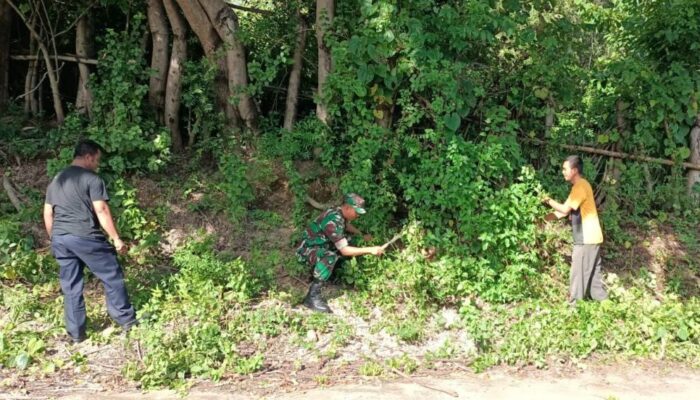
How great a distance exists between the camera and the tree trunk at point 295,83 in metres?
7.57

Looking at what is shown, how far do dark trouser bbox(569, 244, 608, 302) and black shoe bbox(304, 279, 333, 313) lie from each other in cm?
247

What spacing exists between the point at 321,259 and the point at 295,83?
2999 millimetres

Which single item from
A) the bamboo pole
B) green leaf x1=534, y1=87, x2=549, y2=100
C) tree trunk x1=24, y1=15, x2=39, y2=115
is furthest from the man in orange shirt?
tree trunk x1=24, y1=15, x2=39, y2=115

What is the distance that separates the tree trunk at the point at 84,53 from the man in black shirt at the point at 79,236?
3318mm

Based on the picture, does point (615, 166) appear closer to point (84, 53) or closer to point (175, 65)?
point (175, 65)

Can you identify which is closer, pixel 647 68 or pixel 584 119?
pixel 647 68

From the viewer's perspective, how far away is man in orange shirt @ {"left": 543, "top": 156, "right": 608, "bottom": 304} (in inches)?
226

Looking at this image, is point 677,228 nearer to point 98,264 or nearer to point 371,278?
point 371,278

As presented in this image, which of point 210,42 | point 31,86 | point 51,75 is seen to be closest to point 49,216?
point 210,42

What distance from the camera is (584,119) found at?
296 inches

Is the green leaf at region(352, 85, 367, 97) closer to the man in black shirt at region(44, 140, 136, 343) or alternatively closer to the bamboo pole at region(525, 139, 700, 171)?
the bamboo pole at region(525, 139, 700, 171)

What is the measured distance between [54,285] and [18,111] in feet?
12.4

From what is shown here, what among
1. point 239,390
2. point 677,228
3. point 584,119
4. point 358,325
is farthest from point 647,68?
point 239,390

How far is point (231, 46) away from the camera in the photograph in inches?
285
